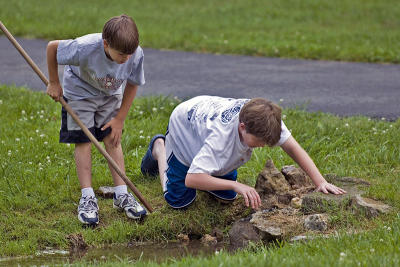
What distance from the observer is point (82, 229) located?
4836mm

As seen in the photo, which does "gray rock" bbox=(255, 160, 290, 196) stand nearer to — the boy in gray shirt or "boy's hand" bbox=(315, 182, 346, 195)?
"boy's hand" bbox=(315, 182, 346, 195)

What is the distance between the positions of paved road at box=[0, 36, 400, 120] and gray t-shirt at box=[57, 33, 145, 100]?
10.2 ft

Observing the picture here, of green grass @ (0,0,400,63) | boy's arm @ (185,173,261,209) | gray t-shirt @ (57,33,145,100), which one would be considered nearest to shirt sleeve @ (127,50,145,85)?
gray t-shirt @ (57,33,145,100)

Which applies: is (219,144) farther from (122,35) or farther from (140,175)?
(140,175)

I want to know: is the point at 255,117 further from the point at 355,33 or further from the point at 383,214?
the point at 355,33

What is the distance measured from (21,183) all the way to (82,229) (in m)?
0.85

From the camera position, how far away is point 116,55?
15.1 ft

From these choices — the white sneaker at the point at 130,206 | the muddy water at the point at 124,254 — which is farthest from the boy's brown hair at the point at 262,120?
the white sneaker at the point at 130,206

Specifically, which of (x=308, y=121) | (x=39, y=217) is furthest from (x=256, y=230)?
(x=308, y=121)

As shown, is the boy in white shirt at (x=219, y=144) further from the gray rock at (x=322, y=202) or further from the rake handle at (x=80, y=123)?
the rake handle at (x=80, y=123)

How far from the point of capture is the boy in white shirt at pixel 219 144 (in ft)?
13.6

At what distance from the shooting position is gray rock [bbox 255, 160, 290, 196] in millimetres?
4930

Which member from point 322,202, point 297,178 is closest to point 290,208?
point 322,202

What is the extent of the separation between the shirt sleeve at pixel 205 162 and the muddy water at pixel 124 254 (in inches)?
19.8
